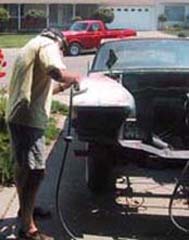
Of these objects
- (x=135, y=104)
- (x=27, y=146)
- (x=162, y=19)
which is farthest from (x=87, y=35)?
(x=162, y=19)

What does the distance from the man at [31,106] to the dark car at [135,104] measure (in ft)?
0.97

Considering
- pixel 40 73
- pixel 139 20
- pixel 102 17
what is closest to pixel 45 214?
pixel 40 73

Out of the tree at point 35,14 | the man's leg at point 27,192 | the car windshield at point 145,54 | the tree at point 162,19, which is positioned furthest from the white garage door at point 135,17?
the man's leg at point 27,192

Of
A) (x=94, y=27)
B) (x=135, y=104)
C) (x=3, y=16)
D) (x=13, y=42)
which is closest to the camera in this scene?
(x=135, y=104)

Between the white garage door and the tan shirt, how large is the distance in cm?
5535

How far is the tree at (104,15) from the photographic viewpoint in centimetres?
5457

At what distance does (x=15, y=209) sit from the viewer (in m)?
6.82

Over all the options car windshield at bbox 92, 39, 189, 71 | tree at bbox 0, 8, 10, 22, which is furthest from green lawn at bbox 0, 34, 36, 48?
car windshield at bbox 92, 39, 189, 71

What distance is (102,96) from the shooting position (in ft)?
19.1

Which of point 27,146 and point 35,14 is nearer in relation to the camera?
point 27,146

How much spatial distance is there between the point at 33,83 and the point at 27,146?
0.49 meters

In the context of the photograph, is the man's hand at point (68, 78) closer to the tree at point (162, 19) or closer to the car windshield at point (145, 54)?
the car windshield at point (145, 54)

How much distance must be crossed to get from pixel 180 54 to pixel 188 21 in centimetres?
6074

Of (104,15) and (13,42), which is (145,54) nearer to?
Result: (13,42)
